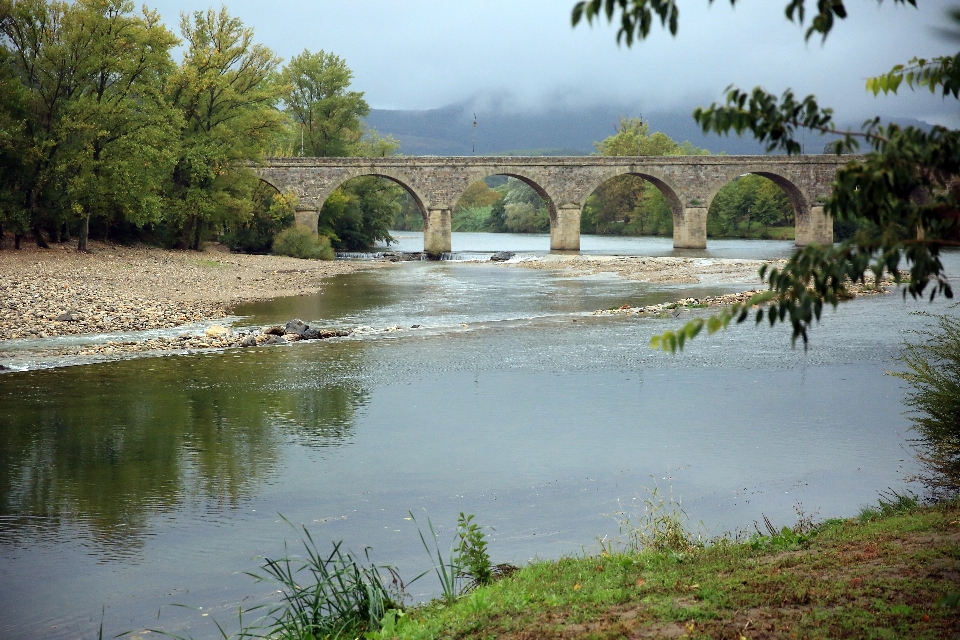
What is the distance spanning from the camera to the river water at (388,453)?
730 centimetres

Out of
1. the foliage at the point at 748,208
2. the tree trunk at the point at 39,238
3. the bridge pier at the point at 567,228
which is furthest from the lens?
the foliage at the point at 748,208

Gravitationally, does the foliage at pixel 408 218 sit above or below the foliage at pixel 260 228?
above

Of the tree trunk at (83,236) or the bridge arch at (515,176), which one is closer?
the tree trunk at (83,236)

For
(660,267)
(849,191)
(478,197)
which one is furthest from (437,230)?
(478,197)

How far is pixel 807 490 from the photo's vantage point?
8828 mm

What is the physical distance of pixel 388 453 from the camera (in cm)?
1062

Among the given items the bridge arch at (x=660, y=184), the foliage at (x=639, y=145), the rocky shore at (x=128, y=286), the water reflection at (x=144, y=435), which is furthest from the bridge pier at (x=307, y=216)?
the foliage at (x=639, y=145)

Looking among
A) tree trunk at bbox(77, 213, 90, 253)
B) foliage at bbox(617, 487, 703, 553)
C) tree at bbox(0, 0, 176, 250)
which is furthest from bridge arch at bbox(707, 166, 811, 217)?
foliage at bbox(617, 487, 703, 553)

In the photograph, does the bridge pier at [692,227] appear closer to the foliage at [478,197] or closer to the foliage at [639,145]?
the foliage at [639,145]

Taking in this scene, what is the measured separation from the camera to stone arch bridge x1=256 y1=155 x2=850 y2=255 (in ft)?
194

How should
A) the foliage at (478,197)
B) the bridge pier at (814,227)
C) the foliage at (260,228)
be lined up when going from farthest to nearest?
the foliage at (478,197) < the bridge pier at (814,227) < the foliage at (260,228)

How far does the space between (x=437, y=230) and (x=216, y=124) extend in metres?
18.0

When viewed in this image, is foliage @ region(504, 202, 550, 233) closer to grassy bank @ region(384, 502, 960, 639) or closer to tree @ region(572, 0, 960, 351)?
grassy bank @ region(384, 502, 960, 639)

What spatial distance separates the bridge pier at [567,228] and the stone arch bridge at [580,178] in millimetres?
64
